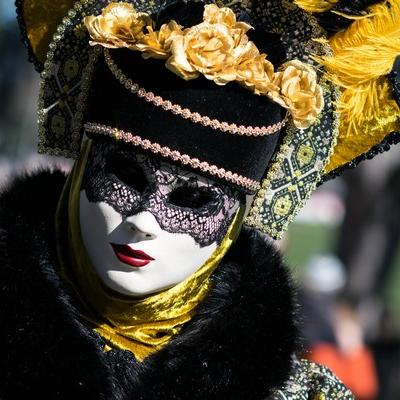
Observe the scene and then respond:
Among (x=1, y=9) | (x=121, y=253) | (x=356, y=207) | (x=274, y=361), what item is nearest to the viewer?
(x=121, y=253)

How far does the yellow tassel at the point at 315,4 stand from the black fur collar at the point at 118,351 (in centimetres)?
60

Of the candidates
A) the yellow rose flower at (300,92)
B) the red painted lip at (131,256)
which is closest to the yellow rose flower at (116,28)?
the yellow rose flower at (300,92)

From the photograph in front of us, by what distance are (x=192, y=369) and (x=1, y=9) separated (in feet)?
35.0

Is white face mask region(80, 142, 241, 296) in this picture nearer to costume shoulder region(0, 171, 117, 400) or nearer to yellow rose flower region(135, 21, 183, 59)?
costume shoulder region(0, 171, 117, 400)

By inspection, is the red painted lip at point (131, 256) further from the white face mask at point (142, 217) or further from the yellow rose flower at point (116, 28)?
the yellow rose flower at point (116, 28)

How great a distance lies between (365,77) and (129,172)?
0.65m

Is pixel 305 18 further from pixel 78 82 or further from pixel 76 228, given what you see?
pixel 76 228

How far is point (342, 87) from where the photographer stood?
9.21 ft

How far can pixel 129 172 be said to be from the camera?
8.48ft

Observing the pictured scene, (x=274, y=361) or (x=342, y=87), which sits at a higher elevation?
(x=342, y=87)

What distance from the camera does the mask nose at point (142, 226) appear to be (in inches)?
99.0

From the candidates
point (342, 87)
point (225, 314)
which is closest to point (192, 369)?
point (225, 314)

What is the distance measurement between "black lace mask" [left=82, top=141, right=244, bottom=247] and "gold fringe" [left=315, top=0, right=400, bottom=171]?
40cm

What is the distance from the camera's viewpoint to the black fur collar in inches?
97.5
